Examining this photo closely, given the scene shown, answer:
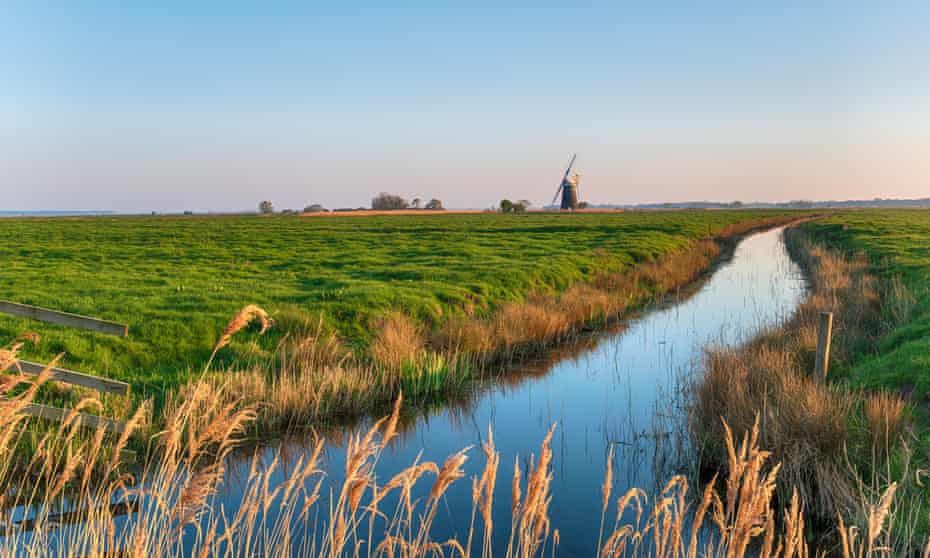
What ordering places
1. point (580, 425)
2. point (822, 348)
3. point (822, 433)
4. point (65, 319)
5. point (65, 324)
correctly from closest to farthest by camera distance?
point (65, 319) → point (65, 324) → point (822, 433) → point (822, 348) → point (580, 425)

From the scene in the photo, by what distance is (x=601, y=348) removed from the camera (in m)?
16.4

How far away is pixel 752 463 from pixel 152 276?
917 inches

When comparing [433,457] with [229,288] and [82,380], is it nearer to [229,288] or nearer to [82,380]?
[82,380]

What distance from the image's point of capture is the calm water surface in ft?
27.2

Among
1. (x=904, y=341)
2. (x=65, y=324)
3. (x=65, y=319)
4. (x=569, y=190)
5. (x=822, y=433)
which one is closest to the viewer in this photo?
(x=65, y=319)

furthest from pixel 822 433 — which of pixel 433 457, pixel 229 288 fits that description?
pixel 229 288

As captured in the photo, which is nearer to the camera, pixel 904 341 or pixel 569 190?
pixel 904 341

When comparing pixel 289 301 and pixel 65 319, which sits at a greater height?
pixel 65 319

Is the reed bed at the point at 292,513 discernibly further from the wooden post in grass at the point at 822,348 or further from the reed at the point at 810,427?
the wooden post in grass at the point at 822,348

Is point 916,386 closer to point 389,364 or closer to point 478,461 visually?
point 478,461

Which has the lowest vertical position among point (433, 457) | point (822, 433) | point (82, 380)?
point (433, 457)

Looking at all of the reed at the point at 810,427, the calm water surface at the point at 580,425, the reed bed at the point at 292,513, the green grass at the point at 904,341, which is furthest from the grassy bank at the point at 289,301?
the green grass at the point at 904,341

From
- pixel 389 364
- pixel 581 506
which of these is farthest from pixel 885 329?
pixel 389 364

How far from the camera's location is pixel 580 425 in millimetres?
10977
